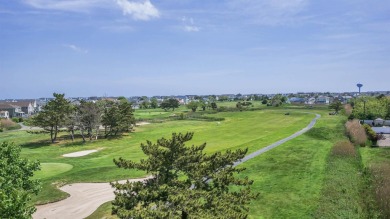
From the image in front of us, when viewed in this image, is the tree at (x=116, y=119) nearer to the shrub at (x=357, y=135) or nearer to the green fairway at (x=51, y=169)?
the green fairway at (x=51, y=169)

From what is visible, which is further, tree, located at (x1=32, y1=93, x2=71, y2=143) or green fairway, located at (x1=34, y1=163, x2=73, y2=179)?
tree, located at (x1=32, y1=93, x2=71, y2=143)

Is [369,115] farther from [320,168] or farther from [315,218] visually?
[315,218]

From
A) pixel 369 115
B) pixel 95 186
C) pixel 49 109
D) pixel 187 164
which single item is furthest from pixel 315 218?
pixel 369 115

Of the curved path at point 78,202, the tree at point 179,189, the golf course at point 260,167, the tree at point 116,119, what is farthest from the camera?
the tree at point 116,119

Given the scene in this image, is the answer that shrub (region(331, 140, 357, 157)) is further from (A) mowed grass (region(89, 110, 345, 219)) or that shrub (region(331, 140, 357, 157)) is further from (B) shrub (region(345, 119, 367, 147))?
(B) shrub (region(345, 119, 367, 147))

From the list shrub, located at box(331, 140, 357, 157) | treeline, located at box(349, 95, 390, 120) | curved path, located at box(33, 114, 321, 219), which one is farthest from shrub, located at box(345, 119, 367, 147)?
curved path, located at box(33, 114, 321, 219)

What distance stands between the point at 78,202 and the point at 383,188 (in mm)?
28801

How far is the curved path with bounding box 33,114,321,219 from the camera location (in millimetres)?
29380

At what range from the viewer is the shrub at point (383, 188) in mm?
28672

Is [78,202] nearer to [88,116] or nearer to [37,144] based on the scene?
[37,144]

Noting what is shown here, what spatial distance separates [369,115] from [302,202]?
272 ft

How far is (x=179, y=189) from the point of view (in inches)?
588

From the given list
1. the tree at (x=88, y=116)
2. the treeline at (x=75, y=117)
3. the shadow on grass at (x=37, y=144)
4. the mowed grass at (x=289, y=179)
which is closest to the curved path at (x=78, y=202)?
the mowed grass at (x=289, y=179)

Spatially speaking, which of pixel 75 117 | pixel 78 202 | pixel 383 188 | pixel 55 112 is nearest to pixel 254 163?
pixel 383 188
